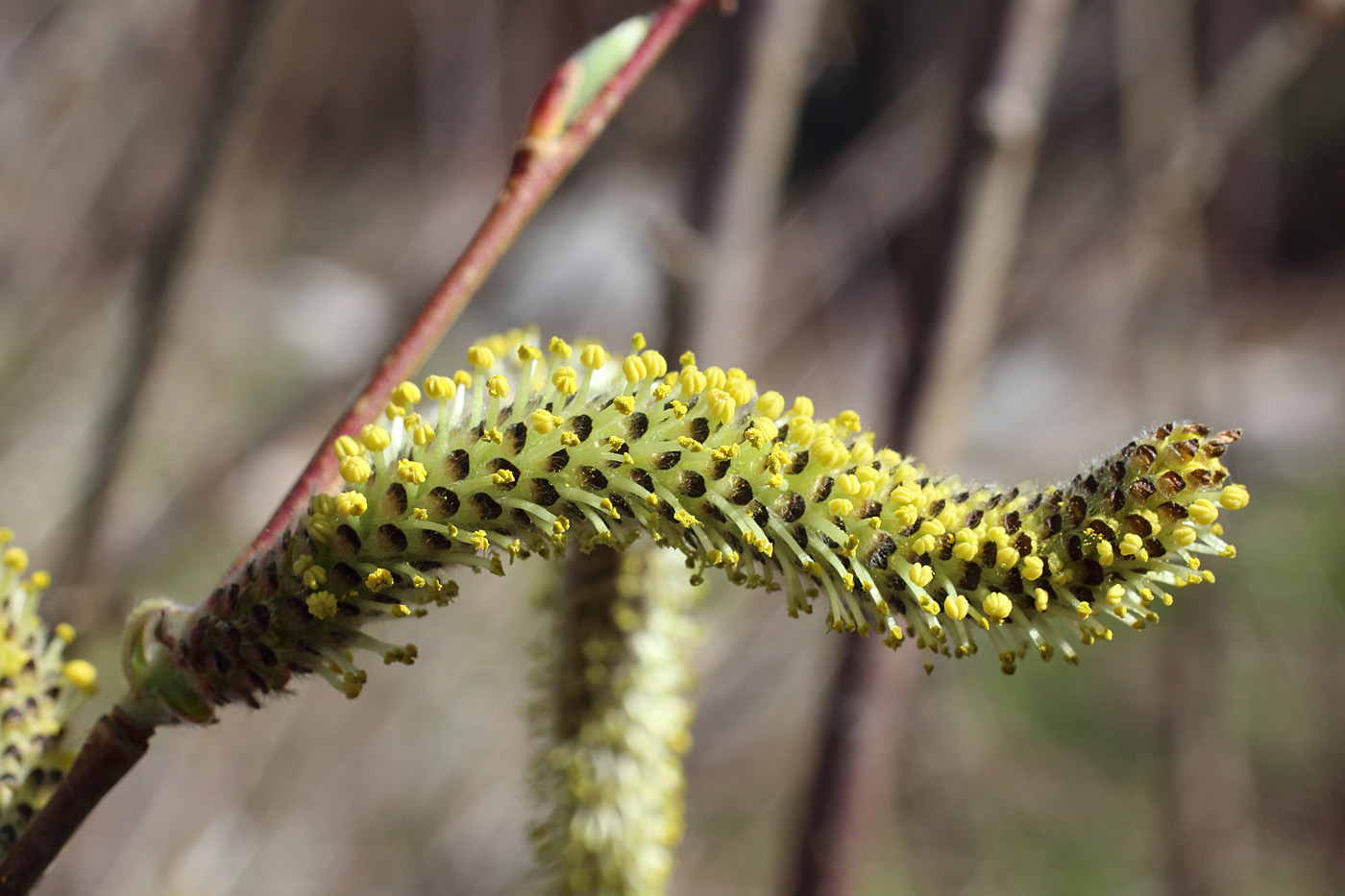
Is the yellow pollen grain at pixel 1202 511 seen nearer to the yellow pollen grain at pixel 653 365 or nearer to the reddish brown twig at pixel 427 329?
the yellow pollen grain at pixel 653 365

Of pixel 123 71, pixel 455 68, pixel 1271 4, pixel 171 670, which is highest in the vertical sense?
pixel 1271 4

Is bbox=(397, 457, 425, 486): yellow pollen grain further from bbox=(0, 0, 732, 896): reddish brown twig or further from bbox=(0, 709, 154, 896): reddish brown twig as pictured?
bbox=(0, 709, 154, 896): reddish brown twig

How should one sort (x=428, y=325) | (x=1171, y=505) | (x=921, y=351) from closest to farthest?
(x=1171, y=505) → (x=428, y=325) → (x=921, y=351)

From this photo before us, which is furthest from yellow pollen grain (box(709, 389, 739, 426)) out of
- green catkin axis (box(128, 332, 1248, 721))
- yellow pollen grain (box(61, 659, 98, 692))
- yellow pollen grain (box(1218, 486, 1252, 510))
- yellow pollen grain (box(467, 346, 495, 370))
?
yellow pollen grain (box(61, 659, 98, 692))

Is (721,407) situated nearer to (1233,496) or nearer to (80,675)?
(1233,496)

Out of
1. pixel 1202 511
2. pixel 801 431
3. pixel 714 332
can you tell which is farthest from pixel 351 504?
pixel 714 332

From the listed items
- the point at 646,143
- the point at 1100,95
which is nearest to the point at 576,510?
the point at 646,143

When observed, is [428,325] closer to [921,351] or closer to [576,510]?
[576,510]
